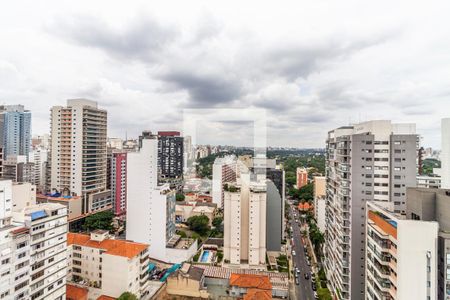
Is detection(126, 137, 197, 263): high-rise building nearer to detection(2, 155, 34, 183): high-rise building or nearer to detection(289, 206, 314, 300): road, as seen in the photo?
detection(289, 206, 314, 300): road

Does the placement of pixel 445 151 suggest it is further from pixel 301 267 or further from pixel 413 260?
pixel 413 260

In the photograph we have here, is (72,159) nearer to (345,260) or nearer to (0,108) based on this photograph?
(345,260)

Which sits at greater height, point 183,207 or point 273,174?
point 273,174

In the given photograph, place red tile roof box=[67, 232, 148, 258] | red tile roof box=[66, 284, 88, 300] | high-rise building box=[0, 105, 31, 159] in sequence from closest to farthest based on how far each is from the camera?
red tile roof box=[66, 284, 88, 300] < red tile roof box=[67, 232, 148, 258] < high-rise building box=[0, 105, 31, 159]

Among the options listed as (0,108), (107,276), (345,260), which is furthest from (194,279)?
(0,108)

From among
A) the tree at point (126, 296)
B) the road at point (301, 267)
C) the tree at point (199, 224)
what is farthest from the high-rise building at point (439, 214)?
the tree at point (199, 224)

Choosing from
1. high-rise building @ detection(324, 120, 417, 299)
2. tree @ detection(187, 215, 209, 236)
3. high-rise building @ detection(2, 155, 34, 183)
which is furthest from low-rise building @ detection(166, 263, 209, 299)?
high-rise building @ detection(2, 155, 34, 183)

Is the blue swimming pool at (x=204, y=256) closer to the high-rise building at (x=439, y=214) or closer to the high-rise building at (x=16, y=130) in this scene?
the high-rise building at (x=439, y=214)
